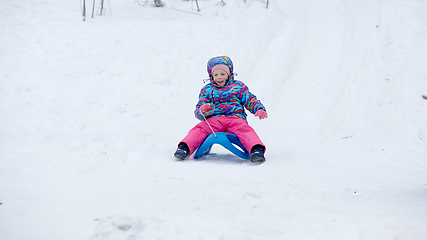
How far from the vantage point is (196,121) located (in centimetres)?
412

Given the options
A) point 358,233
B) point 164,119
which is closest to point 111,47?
point 164,119

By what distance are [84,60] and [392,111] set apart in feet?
14.0

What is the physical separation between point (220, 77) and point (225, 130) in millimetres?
491

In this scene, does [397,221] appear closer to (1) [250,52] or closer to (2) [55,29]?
(1) [250,52]

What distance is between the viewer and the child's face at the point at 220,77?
9.66 ft

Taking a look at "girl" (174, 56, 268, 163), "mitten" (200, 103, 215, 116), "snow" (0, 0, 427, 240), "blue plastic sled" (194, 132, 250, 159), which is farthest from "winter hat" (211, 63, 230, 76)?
"snow" (0, 0, 427, 240)

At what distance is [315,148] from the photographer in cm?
292

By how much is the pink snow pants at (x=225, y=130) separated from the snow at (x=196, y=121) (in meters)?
0.19

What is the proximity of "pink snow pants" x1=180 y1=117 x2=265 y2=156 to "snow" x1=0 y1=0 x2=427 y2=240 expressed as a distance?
7.4 inches

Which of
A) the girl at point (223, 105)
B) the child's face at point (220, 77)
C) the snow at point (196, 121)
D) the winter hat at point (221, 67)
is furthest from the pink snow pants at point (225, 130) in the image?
the winter hat at point (221, 67)

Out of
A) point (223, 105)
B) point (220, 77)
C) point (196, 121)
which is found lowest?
point (196, 121)

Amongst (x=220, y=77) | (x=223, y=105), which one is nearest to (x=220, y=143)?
(x=223, y=105)

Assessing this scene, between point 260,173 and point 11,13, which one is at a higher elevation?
point 11,13

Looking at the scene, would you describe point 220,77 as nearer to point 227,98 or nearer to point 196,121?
point 227,98
